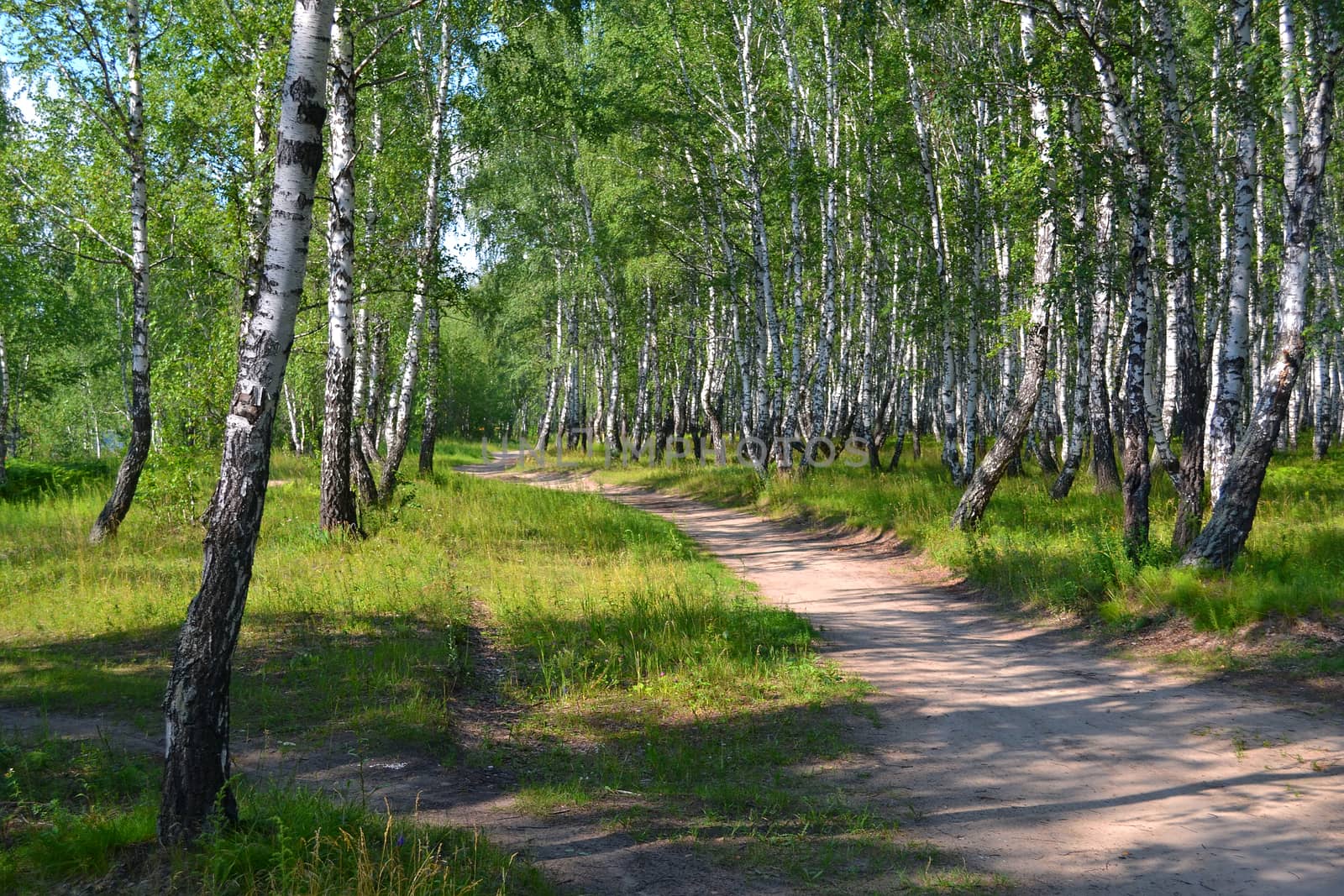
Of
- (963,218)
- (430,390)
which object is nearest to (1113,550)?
(963,218)

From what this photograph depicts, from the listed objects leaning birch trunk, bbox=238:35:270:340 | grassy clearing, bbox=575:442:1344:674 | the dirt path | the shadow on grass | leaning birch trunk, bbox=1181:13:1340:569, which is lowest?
the dirt path

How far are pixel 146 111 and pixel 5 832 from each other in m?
13.6

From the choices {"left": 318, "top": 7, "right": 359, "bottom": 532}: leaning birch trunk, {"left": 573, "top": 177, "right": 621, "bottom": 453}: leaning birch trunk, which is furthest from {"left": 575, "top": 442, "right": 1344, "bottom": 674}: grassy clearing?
{"left": 573, "top": 177, "right": 621, "bottom": 453}: leaning birch trunk

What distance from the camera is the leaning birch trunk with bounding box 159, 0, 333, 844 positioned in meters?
3.99

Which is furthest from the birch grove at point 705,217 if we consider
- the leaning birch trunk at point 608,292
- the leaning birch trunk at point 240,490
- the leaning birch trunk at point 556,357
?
the leaning birch trunk at point 556,357

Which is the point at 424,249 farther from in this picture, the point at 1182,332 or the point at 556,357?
the point at 556,357

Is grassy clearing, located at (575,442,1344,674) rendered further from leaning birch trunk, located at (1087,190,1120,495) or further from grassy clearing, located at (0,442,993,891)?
grassy clearing, located at (0,442,993,891)

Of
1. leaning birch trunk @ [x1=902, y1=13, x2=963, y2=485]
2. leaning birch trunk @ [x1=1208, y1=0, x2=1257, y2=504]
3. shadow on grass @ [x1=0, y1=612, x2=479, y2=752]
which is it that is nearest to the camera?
shadow on grass @ [x1=0, y1=612, x2=479, y2=752]

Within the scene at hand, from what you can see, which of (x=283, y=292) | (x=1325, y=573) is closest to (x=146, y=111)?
(x=283, y=292)

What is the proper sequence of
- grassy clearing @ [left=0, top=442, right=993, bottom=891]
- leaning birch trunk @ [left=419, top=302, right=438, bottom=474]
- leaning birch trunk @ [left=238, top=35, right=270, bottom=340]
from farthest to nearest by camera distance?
leaning birch trunk @ [left=419, top=302, right=438, bottom=474] → leaning birch trunk @ [left=238, top=35, right=270, bottom=340] → grassy clearing @ [left=0, top=442, right=993, bottom=891]

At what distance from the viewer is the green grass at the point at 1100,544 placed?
8320 mm

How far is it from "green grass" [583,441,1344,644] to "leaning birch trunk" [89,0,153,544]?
38.4ft

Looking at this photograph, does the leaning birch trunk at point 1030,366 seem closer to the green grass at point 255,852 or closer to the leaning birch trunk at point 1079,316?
the leaning birch trunk at point 1079,316

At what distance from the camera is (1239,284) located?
31.9 feet
